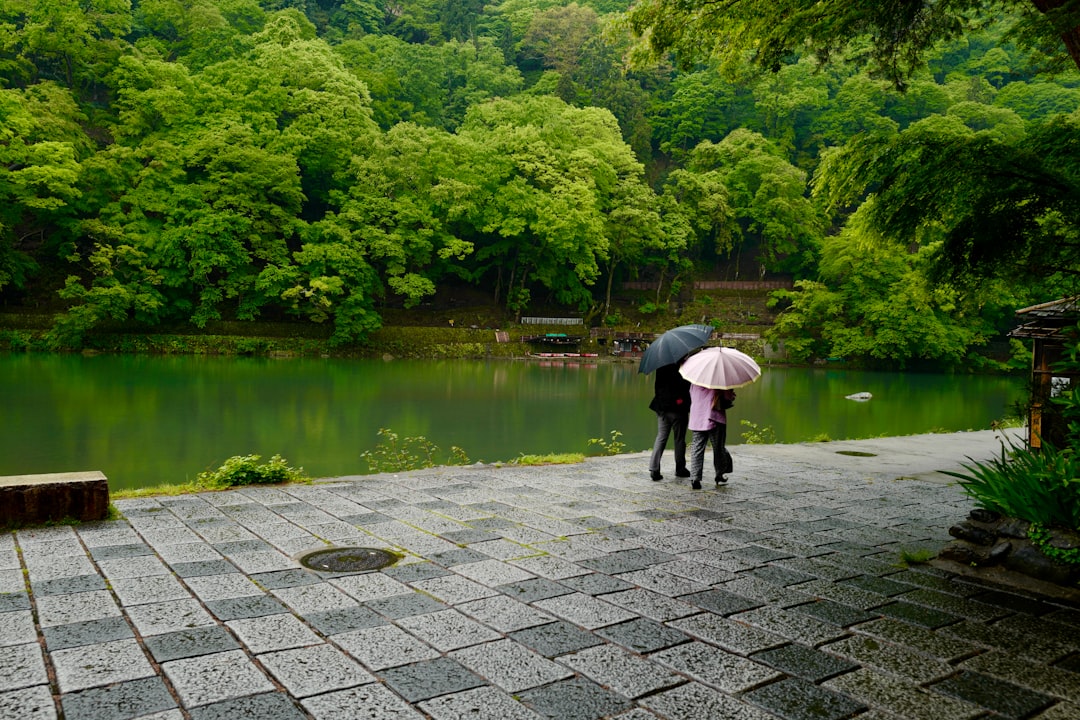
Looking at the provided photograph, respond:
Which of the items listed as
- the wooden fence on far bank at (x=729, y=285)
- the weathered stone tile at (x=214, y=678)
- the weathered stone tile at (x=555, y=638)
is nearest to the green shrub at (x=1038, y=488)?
the weathered stone tile at (x=555, y=638)

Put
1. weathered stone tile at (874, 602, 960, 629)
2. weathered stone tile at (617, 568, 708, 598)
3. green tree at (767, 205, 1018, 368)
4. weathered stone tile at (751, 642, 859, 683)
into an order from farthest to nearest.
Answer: green tree at (767, 205, 1018, 368)
weathered stone tile at (617, 568, 708, 598)
weathered stone tile at (874, 602, 960, 629)
weathered stone tile at (751, 642, 859, 683)

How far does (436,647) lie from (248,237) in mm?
29115

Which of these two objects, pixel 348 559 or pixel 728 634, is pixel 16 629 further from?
pixel 728 634

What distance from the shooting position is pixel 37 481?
14.4 ft

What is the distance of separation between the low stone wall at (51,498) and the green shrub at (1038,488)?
17.4 feet

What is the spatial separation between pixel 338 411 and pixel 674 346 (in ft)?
32.3

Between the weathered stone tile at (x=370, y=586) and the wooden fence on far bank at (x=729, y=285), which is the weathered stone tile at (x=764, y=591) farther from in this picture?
the wooden fence on far bank at (x=729, y=285)

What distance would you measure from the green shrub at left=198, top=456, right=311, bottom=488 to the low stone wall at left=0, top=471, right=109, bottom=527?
1.30 metres

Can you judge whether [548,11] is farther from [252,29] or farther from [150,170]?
[150,170]

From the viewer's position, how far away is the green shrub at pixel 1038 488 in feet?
11.7

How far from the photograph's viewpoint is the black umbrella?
20.1 ft

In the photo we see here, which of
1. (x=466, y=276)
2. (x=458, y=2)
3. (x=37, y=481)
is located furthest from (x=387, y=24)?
(x=37, y=481)

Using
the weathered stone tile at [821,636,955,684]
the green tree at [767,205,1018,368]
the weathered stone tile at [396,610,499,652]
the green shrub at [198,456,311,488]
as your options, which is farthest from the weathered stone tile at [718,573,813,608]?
the green tree at [767,205,1018,368]

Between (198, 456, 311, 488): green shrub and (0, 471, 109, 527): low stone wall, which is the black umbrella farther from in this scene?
(0, 471, 109, 527): low stone wall
